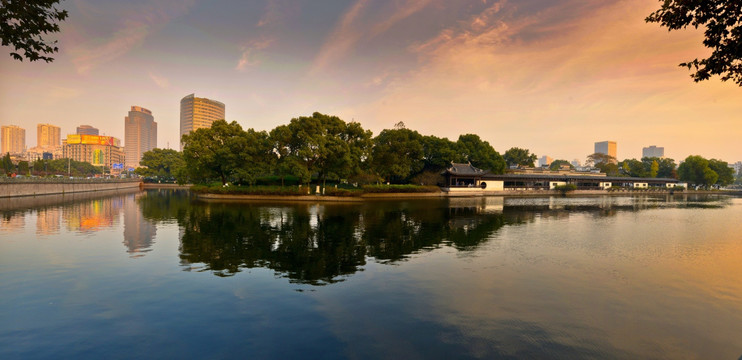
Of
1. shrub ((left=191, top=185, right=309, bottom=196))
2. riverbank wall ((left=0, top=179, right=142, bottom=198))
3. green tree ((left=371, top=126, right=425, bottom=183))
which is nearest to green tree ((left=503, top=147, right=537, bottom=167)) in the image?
green tree ((left=371, top=126, right=425, bottom=183))

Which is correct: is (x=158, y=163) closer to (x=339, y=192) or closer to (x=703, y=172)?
(x=339, y=192)

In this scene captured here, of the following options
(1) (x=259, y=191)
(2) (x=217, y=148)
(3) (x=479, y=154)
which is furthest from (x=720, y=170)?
(2) (x=217, y=148)

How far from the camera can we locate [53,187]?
58406 mm

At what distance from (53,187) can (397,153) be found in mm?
67236

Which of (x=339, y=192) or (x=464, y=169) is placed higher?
(x=464, y=169)

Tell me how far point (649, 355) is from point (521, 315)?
277 centimetres

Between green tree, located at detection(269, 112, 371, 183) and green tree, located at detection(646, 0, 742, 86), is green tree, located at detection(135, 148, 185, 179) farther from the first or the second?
green tree, located at detection(646, 0, 742, 86)

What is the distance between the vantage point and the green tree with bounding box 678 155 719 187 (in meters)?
115

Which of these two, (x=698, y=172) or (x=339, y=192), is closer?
(x=339, y=192)

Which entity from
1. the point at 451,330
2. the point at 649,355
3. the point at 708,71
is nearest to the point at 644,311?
the point at 649,355

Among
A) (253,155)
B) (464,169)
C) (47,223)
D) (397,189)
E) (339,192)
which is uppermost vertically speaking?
(253,155)

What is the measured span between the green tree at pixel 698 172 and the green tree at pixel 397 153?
388ft

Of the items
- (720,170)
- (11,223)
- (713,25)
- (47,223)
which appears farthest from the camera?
(720,170)

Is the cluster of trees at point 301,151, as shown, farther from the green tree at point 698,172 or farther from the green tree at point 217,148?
the green tree at point 698,172
